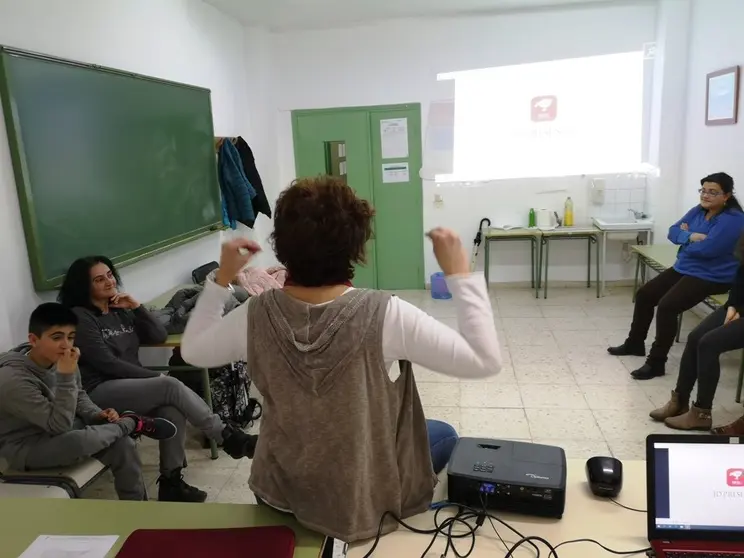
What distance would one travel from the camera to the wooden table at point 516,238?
18.8 ft

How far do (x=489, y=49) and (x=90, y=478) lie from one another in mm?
5113

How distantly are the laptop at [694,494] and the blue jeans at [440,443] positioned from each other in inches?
20.7

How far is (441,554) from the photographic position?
1264 millimetres

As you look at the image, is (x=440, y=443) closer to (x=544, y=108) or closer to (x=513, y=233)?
(x=513, y=233)

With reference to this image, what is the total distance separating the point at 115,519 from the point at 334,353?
0.72 metres

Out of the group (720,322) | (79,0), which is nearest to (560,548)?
(720,322)

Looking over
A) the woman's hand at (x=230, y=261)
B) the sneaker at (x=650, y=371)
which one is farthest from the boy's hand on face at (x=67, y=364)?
the sneaker at (x=650, y=371)

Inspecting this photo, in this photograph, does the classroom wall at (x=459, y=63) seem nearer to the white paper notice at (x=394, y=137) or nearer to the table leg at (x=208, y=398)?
the white paper notice at (x=394, y=137)

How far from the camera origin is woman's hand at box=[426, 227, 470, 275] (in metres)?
1.17

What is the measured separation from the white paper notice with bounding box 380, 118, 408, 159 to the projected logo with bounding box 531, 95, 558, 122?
1.29 m

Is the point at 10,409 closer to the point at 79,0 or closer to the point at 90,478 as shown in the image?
the point at 90,478

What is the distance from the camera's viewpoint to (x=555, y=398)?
11.7ft

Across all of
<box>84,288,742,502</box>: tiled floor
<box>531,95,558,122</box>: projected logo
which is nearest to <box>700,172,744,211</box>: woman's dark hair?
<box>84,288,742,502</box>: tiled floor

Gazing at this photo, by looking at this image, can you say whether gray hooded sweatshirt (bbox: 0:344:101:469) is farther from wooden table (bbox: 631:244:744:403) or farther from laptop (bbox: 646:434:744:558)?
wooden table (bbox: 631:244:744:403)
